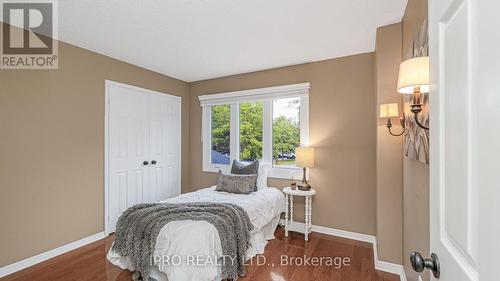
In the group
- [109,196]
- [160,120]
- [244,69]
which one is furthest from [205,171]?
[244,69]

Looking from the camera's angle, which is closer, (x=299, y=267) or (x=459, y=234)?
(x=459, y=234)

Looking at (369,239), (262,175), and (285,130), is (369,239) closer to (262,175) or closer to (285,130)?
(262,175)

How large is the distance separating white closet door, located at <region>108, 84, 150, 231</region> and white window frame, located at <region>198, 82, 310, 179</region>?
104cm

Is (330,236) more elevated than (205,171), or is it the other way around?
(205,171)

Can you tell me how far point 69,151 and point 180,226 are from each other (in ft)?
6.21

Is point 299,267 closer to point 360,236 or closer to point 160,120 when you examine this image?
point 360,236

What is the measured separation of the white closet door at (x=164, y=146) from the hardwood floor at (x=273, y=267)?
126 centimetres

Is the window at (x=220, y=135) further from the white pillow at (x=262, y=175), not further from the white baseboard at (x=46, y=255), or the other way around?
the white baseboard at (x=46, y=255)

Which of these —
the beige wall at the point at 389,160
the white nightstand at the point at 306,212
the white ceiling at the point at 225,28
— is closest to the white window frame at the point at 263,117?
the white nightstand at the point at 306,212

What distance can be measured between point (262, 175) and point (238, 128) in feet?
3.28

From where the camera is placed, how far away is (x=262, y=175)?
11.7ft

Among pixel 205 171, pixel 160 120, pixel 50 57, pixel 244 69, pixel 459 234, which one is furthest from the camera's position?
pixel 205 171

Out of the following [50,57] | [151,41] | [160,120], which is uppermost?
[151,41]

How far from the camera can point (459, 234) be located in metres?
0.61
